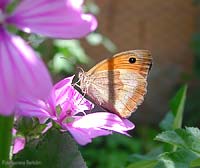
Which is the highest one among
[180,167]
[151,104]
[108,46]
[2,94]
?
[2,94]

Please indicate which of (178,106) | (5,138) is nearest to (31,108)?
(5,138)

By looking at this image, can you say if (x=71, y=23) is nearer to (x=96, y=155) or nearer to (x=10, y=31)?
(x=10, y=31)

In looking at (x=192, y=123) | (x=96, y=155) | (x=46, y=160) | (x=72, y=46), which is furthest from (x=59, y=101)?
(x=192, y=123)

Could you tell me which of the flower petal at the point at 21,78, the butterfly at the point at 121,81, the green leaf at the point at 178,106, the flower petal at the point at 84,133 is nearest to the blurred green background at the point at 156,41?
the green leaf at the point at 178,106

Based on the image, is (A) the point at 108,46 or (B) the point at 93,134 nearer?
(B) the point at 93,134

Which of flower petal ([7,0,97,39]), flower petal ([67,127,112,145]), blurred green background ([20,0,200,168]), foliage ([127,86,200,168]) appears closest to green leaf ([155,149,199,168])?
foliage ([127,86,200,168])

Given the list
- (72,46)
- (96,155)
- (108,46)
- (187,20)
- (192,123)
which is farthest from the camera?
(187,20)

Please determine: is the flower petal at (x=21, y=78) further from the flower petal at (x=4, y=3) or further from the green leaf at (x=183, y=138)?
the green leaf at (x=183, y=138)

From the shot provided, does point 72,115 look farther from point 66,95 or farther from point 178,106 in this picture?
point 178,106
